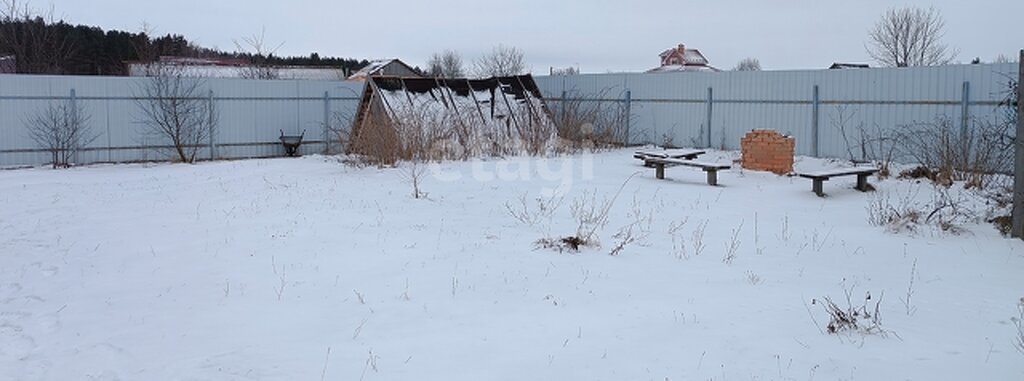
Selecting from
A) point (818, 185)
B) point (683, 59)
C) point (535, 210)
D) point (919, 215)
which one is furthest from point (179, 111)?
point (683, 59)

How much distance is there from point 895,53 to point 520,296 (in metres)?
31.3

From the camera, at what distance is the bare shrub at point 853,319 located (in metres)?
4.37

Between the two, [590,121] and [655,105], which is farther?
[655,105]

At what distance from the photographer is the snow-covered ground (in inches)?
157

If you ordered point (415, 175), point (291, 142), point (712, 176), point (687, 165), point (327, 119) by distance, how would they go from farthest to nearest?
point (327, 119), point (291, 142), point (687, 165), point (712, 176), point (415, 175)

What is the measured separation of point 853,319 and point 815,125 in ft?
35.0

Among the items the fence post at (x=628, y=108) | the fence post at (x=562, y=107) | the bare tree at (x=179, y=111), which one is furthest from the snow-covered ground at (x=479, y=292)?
the fence post at (x=628, y=108)

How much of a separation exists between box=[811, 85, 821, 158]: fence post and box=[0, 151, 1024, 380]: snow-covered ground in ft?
16.6

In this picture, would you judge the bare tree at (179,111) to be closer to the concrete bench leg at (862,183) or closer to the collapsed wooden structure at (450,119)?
the collapsed wooden structure at (450,119)

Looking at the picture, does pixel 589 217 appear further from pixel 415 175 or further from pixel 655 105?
pixel 655 105

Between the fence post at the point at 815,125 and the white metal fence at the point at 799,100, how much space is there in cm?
2

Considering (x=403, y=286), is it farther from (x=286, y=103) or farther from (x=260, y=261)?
(x=286, y=103)

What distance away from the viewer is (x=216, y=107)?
17.0 meters

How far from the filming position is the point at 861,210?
893 centimetres
